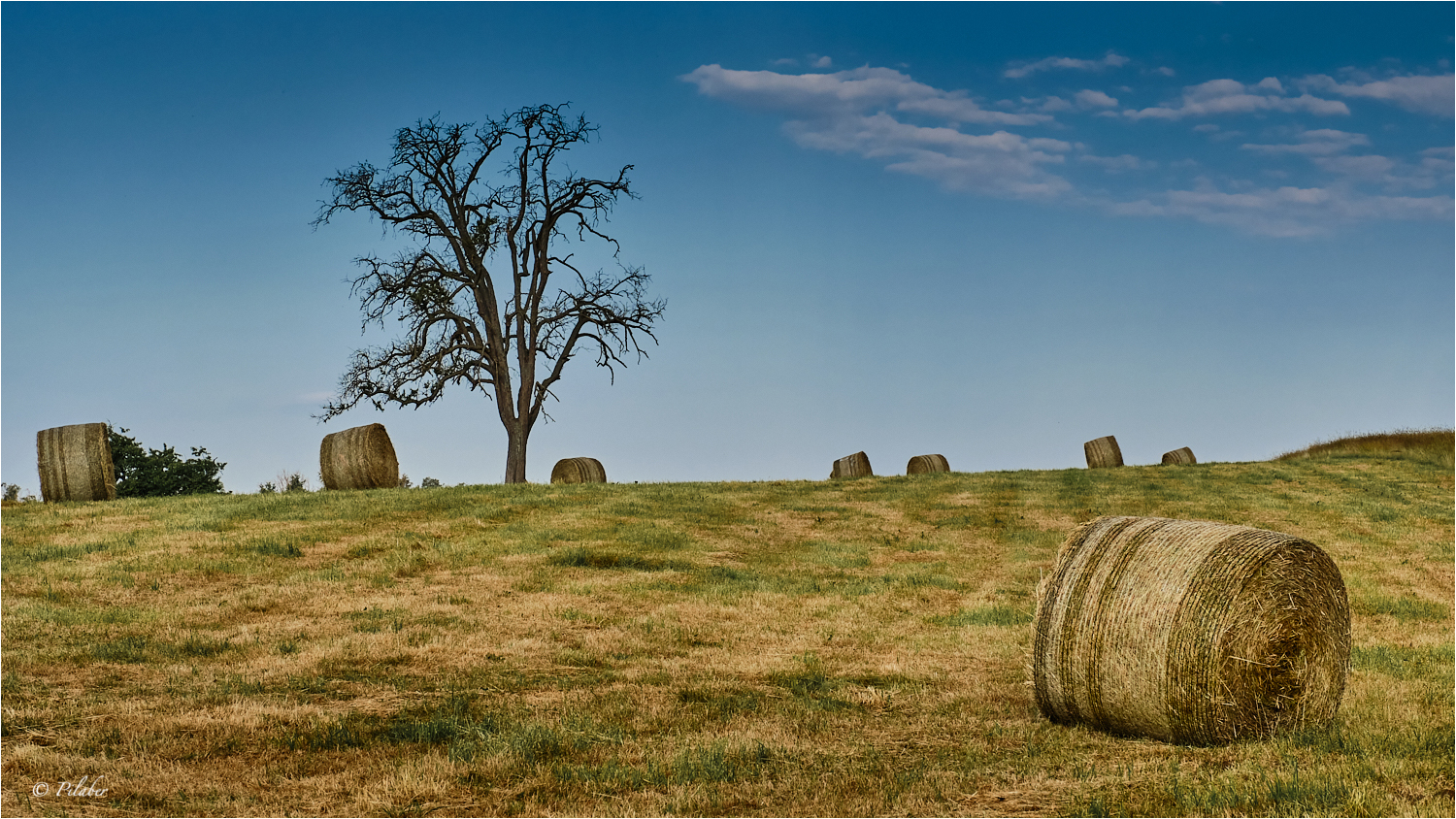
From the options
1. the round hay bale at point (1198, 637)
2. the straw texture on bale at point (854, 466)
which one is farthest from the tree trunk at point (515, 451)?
the round hay bale at point (1198, 637)

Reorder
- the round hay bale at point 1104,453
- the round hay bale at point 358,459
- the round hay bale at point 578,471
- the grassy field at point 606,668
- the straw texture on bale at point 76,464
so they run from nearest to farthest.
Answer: the grassy field at point 606,668, the straw texture on bale at point 76,464, the round hay bale at point 358,459, the round hay bale at point 578,471, the round hay bale at point 1104,453

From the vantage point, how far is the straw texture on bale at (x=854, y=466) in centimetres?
3869

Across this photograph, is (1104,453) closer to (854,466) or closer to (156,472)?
(854,466)

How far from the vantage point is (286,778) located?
7.58m

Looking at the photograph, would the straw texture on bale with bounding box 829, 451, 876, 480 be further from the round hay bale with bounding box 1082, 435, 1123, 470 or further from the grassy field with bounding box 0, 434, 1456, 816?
the grassy field with bounding box 0, 434, 1456, 816

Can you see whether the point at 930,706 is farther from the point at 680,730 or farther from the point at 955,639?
the point at 955,639

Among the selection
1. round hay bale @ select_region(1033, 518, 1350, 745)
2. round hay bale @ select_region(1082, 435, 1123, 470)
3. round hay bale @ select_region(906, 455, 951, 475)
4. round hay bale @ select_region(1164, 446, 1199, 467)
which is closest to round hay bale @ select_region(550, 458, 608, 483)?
round hay bale @ select_region(906, 455, 951, 475)

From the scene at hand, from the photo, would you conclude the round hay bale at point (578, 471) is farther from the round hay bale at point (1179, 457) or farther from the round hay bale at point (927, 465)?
the round hay bale at point (1179, 457)

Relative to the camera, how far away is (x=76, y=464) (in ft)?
78.5

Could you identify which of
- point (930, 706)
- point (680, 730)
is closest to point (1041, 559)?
point (930, 706)

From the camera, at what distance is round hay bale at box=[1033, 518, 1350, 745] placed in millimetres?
8125

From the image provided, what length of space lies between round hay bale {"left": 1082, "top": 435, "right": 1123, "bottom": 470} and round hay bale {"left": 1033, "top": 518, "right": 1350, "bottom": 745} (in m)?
30.4

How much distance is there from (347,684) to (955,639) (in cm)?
668

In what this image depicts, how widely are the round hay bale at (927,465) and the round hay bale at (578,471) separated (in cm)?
1131
